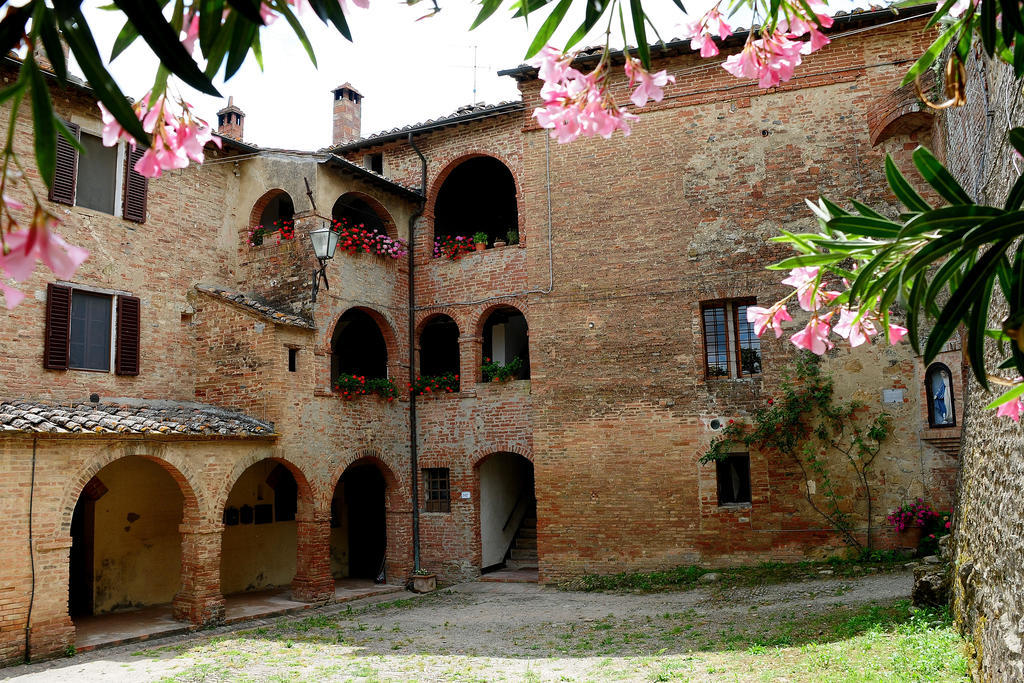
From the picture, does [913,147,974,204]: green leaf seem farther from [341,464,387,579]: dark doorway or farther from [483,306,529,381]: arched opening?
[341,464,387,579]: dark doorway

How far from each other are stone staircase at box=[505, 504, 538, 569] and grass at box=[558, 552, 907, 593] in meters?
2.44

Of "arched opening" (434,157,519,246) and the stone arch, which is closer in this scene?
the stone arch

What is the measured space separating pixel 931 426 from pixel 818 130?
18.2 ft

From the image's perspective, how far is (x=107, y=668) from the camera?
379 inches

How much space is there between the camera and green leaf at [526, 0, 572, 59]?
2.42 m

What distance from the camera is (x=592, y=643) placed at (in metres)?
10.0

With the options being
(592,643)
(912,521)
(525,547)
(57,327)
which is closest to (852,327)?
(592,643)

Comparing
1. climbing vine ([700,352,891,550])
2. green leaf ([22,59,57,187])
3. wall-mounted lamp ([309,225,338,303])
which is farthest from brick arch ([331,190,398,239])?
green leaf ([22,59,57,187])

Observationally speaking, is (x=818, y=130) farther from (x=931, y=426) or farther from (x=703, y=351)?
(x=931, y=426)

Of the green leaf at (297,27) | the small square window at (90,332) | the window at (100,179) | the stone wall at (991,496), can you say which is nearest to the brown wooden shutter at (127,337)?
the small square window at (90,332)

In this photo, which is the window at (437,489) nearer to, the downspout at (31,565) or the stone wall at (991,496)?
the downspout at (31,565)

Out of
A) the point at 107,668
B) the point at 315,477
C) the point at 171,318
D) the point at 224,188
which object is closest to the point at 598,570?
the point at 315,477

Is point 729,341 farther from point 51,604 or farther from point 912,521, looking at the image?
point 51,604

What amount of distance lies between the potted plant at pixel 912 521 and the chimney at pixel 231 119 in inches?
700
